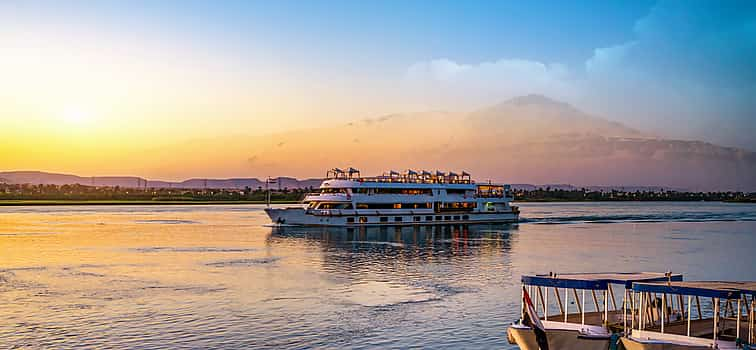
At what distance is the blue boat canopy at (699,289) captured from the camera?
21.5 meters

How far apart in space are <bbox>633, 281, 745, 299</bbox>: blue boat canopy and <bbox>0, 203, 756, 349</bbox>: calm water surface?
7647 millimetres

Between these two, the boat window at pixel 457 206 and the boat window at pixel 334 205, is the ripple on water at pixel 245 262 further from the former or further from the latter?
the boat window at pixel 457 206

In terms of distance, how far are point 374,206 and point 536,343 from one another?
74.6 m

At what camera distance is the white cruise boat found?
9419cm

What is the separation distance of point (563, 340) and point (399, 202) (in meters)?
77.7

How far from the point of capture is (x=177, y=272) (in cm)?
5097

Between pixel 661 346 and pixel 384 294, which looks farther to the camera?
pixel 384 294

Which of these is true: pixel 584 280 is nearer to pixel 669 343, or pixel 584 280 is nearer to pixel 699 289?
pixel 699 289

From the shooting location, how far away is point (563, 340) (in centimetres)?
2297

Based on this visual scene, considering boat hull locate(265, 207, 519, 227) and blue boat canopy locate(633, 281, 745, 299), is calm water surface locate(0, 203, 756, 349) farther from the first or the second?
blue boat canopy locate(633, 281, 745, 299)

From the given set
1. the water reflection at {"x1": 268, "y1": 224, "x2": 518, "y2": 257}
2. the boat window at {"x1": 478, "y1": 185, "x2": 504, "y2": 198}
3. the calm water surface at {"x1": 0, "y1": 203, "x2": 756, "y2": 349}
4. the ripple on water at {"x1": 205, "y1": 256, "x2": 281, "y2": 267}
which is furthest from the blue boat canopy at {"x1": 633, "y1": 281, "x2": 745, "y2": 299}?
the boat window at {"x1": 478, "y1": 185, "x2": 504, "y2": 198}

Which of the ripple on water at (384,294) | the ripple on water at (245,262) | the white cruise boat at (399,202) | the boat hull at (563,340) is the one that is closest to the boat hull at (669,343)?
the boat hull at (563,340)

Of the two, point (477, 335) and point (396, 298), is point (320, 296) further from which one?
point (477, 335)

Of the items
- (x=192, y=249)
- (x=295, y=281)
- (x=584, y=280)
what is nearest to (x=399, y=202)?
(x=192, y=249)
